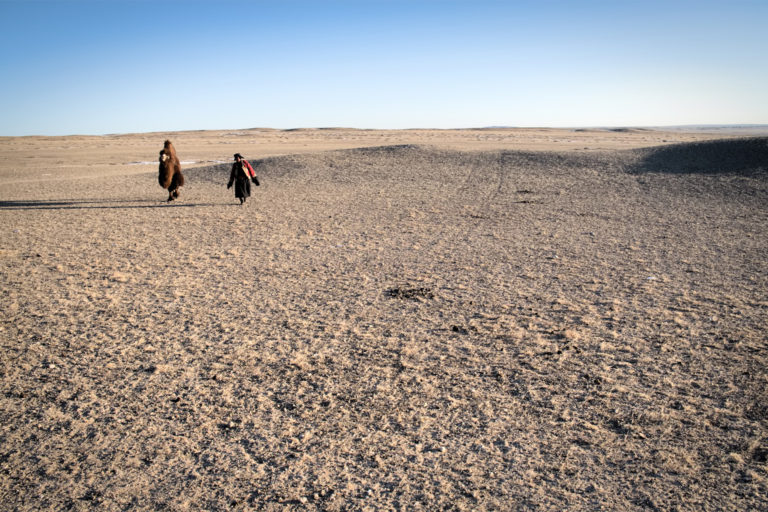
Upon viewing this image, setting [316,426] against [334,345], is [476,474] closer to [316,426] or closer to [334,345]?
[316,426]

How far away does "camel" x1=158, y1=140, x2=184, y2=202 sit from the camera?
566 inches

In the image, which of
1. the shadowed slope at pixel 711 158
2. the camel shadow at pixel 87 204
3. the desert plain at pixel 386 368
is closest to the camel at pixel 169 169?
the camel shadow at pixel 87 204

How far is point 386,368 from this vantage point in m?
4.82

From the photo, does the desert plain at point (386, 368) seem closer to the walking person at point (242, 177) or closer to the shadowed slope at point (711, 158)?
the walking person at point (242, 177)

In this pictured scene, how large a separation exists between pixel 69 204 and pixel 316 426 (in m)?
14.2

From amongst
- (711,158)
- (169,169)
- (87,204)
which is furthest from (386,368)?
(711,158)

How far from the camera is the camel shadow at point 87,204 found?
1457 centimetres

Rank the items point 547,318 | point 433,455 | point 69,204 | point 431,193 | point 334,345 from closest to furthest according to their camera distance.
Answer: point 433,455 < point 334,345 < point 547,318 < point 69,204 < point 431,193

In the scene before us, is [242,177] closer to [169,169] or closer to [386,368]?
[169,169]

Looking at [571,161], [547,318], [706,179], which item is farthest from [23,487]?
[571,161]

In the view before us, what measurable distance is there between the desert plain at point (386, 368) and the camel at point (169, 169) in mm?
3682

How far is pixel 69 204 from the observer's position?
1512 centimetres

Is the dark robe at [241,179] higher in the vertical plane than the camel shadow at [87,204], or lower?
higher

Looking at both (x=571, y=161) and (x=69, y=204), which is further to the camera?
(x=571, y=161)
